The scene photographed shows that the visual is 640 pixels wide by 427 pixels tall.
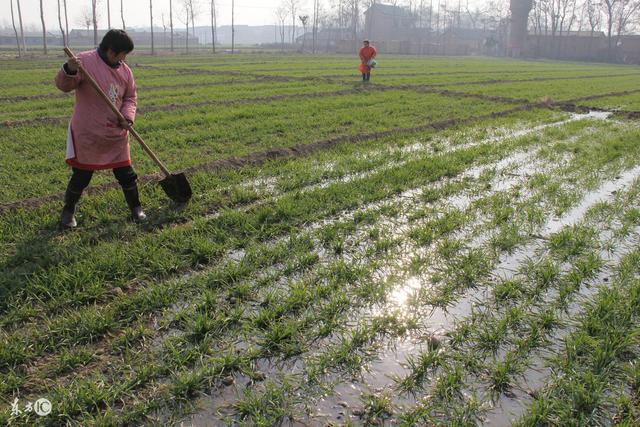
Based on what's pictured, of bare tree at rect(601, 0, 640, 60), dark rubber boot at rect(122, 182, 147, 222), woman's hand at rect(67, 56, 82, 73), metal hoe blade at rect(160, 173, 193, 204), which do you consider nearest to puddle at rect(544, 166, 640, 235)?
metal hoe blade at rect(160, 173, 193, 204)

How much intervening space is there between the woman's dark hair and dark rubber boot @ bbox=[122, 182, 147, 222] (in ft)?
4.17

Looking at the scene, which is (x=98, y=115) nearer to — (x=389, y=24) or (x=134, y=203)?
(x=134, y=203)

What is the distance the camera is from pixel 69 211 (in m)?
4.69

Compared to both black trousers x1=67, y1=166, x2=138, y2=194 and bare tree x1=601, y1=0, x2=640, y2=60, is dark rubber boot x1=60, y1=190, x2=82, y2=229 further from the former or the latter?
bare tree x1=601, y1=0, x2=640, y2=60

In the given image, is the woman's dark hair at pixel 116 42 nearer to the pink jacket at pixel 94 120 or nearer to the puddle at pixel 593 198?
the pink jacket at pixel 94 120

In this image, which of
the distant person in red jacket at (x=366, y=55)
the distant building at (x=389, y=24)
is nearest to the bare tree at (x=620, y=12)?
the distant building at (x=389, y=24)

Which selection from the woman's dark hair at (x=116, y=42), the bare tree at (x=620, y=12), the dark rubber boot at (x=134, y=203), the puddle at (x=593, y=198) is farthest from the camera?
the bare tree at (x=620, y=12)

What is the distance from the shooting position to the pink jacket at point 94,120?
4.33m

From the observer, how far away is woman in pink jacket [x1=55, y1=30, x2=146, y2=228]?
4238 millimetres

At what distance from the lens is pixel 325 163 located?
24.2 ft

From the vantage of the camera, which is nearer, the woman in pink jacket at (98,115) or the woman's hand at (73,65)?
the woman's hand at (73,65)

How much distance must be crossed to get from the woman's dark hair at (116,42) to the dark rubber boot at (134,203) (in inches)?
50.0

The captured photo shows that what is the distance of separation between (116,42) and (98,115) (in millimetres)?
655

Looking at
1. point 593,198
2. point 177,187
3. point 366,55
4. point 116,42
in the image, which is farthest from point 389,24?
point 116,42
